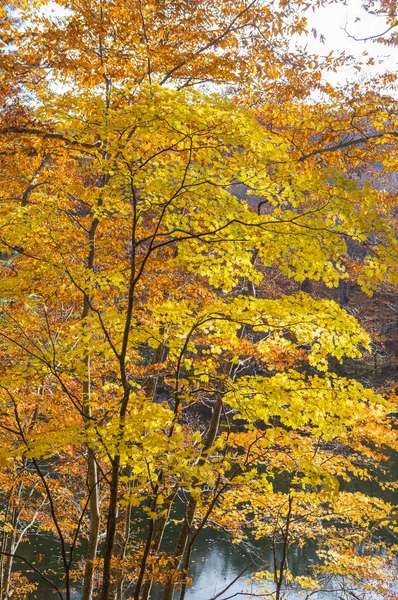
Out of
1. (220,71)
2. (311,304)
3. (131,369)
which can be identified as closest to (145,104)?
(311,304)

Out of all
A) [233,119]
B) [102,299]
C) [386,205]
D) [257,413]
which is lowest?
[257,413]

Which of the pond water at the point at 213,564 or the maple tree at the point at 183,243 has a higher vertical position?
the maple tree at the point at 183,243

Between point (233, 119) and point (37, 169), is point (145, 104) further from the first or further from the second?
point (37, 169)

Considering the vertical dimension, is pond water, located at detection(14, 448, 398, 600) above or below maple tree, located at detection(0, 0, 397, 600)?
below

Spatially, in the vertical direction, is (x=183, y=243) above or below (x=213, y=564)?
above

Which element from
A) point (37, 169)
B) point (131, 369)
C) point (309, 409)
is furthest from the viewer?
point (131, 369)

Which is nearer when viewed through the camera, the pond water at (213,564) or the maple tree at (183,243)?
the maple tree at (183,243)

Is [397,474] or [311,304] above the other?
[397,474]

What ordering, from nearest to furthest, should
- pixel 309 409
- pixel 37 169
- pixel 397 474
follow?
pixel 309 409
pixel 37 169
pixel 397 474

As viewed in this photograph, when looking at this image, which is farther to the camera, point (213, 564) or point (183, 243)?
point (213, 564)

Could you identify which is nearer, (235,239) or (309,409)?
(235,239)

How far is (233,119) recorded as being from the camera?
3.19 metres

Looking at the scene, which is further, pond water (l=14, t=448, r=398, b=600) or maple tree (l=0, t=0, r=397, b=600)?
pond water (l=14, t=448, r=398, b=600)

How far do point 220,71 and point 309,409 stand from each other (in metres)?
4.81
